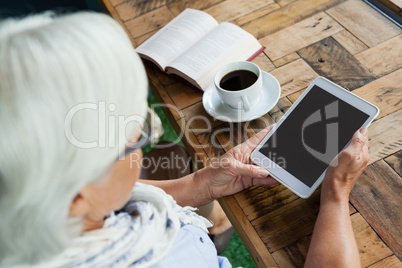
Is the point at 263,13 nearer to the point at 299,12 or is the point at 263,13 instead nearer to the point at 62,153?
the point at 299,12

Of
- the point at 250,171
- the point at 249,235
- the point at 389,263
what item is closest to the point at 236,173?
the point at 250,171

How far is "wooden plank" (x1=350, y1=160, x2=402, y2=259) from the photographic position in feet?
2.79

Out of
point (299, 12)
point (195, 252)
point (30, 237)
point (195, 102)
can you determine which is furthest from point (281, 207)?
point (299, 12)

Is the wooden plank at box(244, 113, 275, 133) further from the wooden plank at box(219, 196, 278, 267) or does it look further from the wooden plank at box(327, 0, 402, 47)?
the wooden plank at box(327, 0, 402, 47)

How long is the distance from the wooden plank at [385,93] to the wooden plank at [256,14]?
1.34 feet

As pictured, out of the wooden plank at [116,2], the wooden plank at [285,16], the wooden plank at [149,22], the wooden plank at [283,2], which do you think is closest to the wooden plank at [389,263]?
the wooden plank at [285,16]

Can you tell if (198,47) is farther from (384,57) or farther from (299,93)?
(384,57)

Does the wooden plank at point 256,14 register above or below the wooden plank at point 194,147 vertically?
above

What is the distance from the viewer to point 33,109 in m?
0.51

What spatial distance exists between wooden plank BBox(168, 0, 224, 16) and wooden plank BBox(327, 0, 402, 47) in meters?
0.36

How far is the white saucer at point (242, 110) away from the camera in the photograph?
3.53 feet

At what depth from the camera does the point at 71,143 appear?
1.79ft

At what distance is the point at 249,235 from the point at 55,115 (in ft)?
1.72

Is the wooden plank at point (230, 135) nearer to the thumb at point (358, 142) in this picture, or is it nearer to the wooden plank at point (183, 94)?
the wooden plank at point (183, 94)
